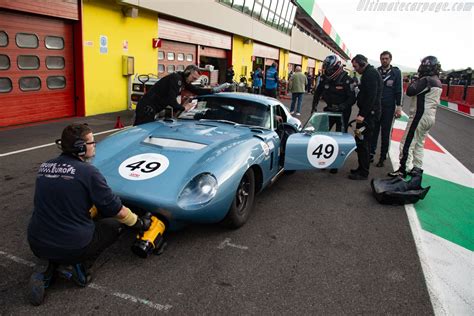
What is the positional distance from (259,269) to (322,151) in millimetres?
1999

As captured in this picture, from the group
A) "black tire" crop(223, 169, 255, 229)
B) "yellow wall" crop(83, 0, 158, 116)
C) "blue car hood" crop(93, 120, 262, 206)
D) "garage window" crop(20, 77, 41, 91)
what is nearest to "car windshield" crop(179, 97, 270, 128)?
"blue car hood" crop(93, 120, 262, 206)

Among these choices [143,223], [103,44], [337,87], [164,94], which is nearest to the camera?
[143,223]

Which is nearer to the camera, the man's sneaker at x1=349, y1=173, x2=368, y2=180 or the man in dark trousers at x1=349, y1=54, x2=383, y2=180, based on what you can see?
the man in dark trousers at x1=349, y1=54, x2=383, y2=180

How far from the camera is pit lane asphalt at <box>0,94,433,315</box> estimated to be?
2.24 metres

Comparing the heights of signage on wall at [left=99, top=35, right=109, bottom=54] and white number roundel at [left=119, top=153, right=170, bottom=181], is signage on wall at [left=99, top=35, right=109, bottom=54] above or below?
above

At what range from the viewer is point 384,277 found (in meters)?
2.66

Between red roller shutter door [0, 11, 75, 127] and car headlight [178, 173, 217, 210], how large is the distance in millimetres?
6505

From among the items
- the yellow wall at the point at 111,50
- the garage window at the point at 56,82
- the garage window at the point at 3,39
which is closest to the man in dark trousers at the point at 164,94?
the garage window at the point at 3,39

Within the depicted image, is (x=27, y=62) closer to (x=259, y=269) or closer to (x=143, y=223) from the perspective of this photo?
(x=143, y=223)

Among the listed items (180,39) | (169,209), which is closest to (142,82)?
(180,39)

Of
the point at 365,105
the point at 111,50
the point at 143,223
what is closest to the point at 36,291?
the point at 143,223

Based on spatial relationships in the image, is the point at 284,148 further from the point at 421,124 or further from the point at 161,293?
the point at 161,293

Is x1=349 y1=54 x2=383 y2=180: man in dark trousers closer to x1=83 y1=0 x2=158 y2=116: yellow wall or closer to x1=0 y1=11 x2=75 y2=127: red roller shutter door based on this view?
x1=0 y1=11 x2=75 y2=127: red roller shutter door

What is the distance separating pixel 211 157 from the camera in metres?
3.11
